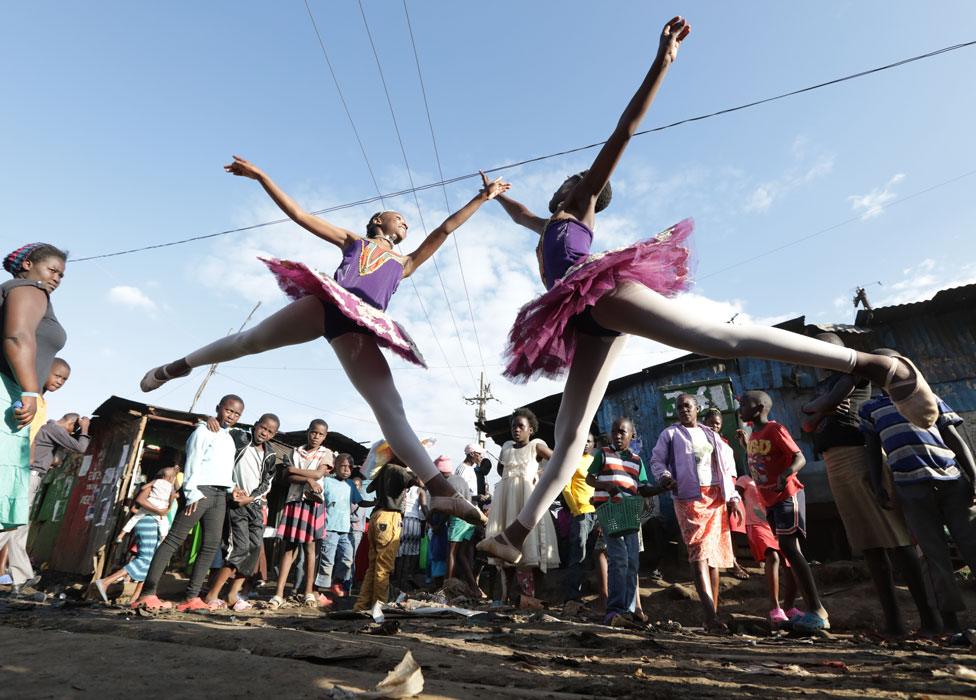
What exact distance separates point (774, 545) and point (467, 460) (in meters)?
4.78

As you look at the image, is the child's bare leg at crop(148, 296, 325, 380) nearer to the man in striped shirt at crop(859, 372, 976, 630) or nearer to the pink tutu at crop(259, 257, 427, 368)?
the pink tutu at crop(259, 257, 427, 368)

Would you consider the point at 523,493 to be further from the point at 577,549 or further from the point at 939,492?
the point at 939,492

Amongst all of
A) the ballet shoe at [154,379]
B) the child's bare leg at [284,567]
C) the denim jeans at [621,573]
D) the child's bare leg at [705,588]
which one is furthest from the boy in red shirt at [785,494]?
the child's bare leg at [284,567]

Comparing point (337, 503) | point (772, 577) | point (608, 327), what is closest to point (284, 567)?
point (337, 503)

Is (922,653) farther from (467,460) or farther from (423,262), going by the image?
(467,460)

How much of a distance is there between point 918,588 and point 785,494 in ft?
3.40

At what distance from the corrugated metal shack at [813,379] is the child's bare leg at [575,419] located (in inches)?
378

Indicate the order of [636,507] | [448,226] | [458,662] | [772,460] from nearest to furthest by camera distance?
[458,662], [448,226], [772,460], [636,507]

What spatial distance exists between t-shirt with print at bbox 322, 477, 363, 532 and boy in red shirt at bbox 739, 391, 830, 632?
485cm

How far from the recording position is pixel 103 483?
12.1m

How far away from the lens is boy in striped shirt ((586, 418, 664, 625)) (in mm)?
4820

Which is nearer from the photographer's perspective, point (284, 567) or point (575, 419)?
point (575, 419)

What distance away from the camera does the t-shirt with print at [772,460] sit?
4.73 meters

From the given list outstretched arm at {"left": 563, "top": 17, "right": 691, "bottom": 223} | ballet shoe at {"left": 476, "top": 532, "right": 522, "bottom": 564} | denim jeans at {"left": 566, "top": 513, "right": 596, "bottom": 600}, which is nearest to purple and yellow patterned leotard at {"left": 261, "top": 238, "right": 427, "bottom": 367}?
ballet shoe at {"left": 476, "top": 532, "right": 522, "bottom": 564}
